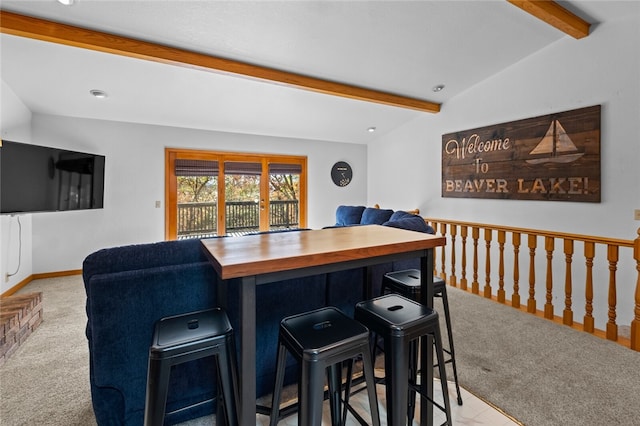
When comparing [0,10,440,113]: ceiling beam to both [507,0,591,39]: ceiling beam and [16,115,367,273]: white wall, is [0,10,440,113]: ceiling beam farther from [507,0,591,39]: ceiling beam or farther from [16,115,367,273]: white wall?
[16,115,367,273]: white wall

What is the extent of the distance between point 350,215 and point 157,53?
3.42 meters

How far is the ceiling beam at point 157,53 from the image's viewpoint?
2387 millimetres

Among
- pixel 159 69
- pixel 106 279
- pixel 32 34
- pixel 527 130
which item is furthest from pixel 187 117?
pixel 527 130

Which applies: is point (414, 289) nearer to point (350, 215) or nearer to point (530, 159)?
point (530, 159)

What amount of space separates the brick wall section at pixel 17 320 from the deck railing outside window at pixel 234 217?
238 centimetres

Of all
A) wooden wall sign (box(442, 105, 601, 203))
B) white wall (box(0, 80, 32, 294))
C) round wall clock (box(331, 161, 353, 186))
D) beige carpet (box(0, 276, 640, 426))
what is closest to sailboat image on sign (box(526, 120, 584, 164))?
wooden wall sign (box(442, 105, 601, 203))

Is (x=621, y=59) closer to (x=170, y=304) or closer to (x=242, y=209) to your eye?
(x=170, y=304)

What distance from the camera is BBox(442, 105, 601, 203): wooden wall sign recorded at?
3.12 meters

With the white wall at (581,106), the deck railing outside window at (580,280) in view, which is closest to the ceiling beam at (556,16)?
the white wall at (581,106)

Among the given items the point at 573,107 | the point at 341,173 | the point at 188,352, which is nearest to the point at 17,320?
the point at 188,352

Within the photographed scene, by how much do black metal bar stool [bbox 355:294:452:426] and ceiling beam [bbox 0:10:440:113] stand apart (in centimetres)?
292

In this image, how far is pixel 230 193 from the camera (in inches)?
214

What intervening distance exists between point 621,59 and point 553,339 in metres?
2.75

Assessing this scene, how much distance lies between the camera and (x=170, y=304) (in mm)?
1494
